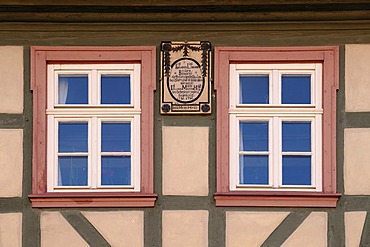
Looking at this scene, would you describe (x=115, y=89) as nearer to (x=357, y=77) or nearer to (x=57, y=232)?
(x=57, y=232)

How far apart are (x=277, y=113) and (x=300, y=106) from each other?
0.24 m

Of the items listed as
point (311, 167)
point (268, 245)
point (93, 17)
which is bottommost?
point (268, 245)

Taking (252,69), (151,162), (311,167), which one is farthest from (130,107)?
(311,167)

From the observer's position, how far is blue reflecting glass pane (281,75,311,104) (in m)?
9.85

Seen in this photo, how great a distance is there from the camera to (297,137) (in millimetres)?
9820

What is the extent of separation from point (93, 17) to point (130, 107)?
3.18 feet

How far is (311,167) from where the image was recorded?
384 inches

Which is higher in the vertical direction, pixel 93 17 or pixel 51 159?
pixel 93 17

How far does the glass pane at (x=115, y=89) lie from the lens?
988cm

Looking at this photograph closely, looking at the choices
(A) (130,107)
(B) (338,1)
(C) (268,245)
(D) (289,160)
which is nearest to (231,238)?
(C) (268,245)

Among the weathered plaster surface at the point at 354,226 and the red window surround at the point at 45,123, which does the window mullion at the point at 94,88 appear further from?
the weathered plaster surface at the point at 354,226

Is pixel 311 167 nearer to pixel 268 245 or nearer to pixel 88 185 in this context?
pixel 268 245

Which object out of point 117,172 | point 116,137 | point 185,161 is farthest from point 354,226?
point 116,137

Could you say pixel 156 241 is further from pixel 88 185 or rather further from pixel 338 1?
pixel 338 1
